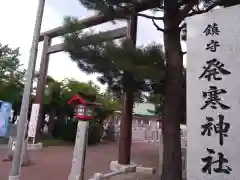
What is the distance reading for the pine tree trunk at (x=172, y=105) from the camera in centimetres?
419

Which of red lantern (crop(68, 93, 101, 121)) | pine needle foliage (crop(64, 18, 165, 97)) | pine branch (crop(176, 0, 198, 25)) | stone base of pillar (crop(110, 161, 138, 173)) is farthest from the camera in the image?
stone base of pillar (crop(110, 161, 138, 173))

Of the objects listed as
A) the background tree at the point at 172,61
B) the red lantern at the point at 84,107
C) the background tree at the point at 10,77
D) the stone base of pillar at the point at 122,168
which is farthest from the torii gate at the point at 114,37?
the background tree at the point at 10,77

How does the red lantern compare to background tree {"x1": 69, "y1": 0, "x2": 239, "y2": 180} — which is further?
the red lantern

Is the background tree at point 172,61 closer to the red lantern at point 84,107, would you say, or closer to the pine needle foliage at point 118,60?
the pine needle foliage at point 118,60

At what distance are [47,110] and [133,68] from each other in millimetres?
10891

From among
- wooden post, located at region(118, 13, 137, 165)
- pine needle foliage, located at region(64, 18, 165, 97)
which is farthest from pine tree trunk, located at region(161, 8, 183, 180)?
wooden post, located at region(118, 13, 137, 165)

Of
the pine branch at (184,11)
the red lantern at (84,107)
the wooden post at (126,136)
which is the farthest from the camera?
the wooden post at (126,136)

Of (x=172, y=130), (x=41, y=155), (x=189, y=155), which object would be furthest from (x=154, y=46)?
(x=41, y=155)

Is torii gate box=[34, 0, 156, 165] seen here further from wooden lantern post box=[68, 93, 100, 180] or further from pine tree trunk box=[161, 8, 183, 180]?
wooden lantern post box=[68, 93, 100, 180]

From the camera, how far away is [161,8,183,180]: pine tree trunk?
4.19 meters

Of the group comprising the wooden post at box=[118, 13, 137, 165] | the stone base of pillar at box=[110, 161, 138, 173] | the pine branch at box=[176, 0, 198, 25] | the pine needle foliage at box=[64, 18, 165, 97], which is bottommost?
the stone base of pillar at box=[110, 161, 138, 173]

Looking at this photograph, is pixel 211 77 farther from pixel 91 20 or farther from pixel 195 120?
pixel 91 20

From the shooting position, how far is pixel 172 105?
4328 millimetres

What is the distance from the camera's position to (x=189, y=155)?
2768 mm
